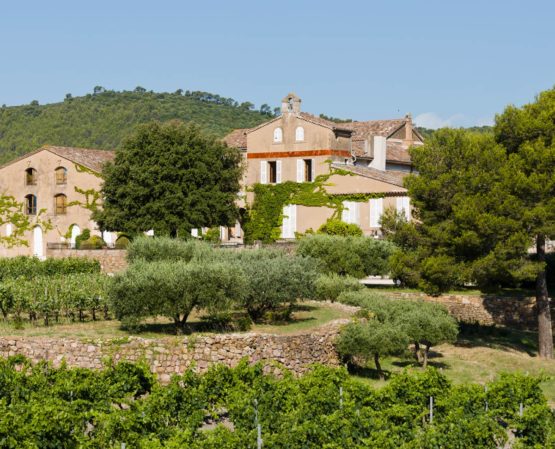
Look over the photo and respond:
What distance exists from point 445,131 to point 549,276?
12.0 metres

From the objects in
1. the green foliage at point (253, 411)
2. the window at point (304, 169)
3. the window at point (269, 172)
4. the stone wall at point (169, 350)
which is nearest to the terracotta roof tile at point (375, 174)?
the window at point (304, 169)

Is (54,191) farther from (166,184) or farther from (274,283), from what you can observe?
(274,283)

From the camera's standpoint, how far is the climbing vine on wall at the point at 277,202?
159 feet

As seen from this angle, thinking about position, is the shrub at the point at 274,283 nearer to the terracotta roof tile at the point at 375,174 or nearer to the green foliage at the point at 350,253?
the green foliage at the point at 350,253

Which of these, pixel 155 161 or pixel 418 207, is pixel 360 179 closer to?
pixel 155 161

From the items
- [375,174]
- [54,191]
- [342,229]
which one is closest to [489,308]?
[342,229]

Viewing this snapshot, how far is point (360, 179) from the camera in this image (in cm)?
4744

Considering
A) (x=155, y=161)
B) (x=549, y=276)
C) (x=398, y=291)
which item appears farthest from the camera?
(x=155, y=161)

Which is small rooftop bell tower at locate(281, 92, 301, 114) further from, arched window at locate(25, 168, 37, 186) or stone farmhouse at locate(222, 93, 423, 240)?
arched window at locate(25, 168, 37, 186)

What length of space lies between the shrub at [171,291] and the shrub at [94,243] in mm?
20026

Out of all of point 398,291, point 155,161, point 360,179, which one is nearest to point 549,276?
point 398,291

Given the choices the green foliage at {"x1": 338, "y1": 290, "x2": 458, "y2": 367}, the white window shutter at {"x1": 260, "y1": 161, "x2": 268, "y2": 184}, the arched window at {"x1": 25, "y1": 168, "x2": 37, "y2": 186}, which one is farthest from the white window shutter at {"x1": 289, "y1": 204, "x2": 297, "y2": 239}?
the green foliage at {"x1": 338, "y1": 290, "x2": 458, "y2": 367}

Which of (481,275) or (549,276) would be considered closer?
(481,275)

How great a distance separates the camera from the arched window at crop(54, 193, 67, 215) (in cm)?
5275
